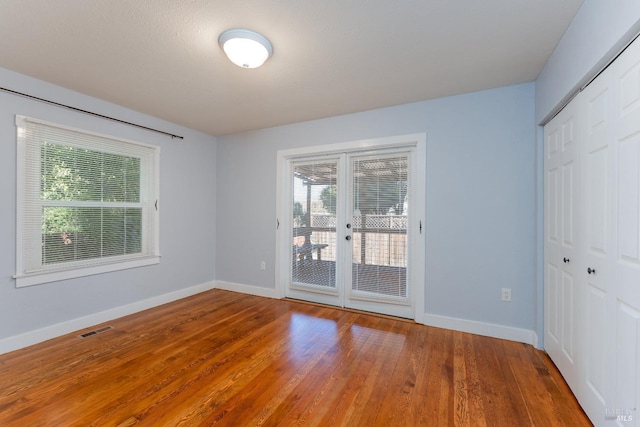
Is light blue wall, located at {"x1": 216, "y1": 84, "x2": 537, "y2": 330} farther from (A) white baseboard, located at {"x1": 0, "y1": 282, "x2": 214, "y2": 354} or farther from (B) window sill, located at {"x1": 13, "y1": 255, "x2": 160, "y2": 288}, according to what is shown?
(A) white baseboard, located at {"x1": 0, "y1": 282, "x2": 214, "y2": 354}

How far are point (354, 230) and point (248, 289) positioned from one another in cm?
191

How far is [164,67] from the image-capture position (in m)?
2.38

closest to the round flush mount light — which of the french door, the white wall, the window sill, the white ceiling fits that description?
the white ceiling

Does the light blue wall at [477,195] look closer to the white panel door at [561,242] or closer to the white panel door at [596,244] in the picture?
the white panel door at [561,242]

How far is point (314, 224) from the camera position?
3840 millimetres

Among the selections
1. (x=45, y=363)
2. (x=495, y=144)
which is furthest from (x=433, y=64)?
(x=45, y=363)

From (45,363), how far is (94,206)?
1.55 meters

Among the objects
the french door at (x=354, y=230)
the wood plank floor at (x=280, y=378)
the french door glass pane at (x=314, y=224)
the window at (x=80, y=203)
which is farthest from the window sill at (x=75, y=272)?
the french door glass pane at (x=314, y=224)

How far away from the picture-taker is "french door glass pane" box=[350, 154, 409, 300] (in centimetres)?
327

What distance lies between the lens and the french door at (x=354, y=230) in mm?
3264

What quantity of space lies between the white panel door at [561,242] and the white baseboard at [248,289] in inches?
120

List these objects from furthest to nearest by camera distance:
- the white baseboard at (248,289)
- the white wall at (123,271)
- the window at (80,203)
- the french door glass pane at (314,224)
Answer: the white baseboard at (248,289) → the french door glass pane at (314,224) → the window at (80,203) → the white wall at (123,271)

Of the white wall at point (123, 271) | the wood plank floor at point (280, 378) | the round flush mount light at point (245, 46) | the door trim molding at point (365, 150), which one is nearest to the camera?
the wood plank floor at point (280, 378)

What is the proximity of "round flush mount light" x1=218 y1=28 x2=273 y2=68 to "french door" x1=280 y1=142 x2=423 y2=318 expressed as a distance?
175 centimetres
